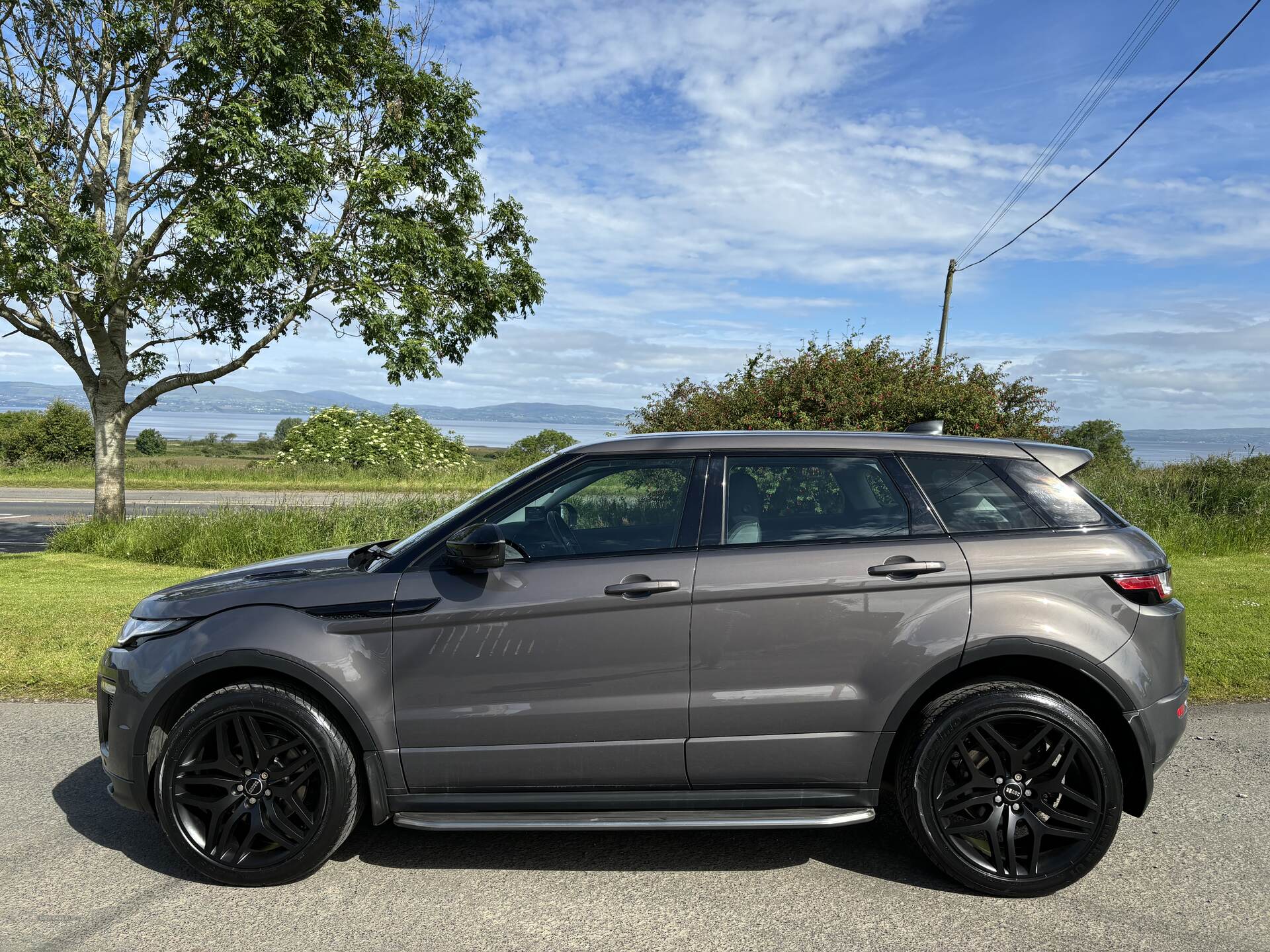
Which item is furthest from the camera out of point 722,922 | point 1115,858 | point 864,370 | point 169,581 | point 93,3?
point 864,370

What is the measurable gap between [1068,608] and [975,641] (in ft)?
1.26

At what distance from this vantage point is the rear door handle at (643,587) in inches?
131

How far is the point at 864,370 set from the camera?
1330cm

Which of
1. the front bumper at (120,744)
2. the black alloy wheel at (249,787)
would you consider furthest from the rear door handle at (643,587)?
the front bumper at (120,744)

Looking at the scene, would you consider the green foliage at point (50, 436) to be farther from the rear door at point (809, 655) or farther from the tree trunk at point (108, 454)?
the rear door at point (809, 655)

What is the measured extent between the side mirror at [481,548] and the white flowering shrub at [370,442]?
23.6m

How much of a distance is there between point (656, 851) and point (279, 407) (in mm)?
87582

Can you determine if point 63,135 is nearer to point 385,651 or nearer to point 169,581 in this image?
point 169,581

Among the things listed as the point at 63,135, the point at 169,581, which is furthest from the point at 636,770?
the point at 63,135

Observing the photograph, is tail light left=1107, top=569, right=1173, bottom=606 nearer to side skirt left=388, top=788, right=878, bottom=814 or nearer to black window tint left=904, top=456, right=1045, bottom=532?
black window tint left=904, top=456, right=1045, bottom=532

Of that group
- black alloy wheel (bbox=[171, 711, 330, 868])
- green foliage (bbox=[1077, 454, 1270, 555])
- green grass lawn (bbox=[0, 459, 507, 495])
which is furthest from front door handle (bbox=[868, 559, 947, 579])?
green grass lawn (bbox=[0, 459, 507, 495])

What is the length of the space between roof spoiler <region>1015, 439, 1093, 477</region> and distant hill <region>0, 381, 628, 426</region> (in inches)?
478

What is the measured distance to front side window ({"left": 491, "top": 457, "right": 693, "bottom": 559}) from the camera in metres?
3.56

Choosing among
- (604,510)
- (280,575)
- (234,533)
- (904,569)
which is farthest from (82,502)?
(904,569)
